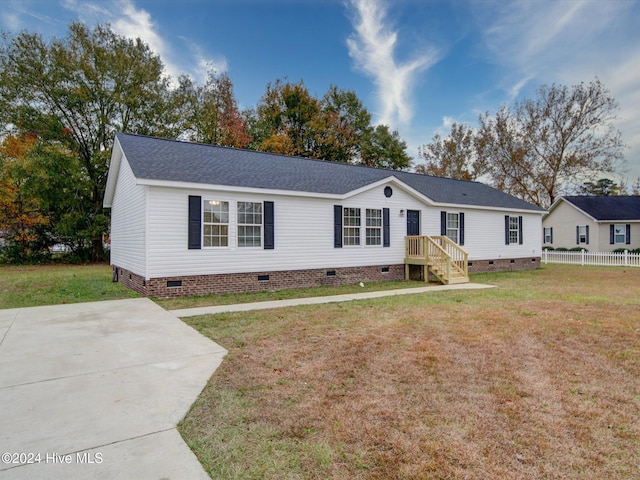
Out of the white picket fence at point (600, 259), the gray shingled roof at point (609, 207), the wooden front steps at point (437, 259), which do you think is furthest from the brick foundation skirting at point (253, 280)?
the gray shingled roof at point (609, 207)

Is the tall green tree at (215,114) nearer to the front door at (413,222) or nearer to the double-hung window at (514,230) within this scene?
the front door at (413,222)

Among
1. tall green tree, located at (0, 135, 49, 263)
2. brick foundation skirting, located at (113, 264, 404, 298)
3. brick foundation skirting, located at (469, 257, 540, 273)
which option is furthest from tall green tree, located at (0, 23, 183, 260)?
brick foundation skirting, located at (469, 257, 540, 273)

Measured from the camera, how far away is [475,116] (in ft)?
106

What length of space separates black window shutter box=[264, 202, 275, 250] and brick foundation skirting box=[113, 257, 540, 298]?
3.03 feet

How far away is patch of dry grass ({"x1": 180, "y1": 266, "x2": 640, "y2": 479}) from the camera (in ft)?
8.13

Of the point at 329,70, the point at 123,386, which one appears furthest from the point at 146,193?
the point at 329,70

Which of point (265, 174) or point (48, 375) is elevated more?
point (265, 174)

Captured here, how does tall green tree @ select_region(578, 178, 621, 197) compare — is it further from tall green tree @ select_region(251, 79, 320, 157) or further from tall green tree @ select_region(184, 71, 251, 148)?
tall green tree @ select_region(184, 71, 251, 148)

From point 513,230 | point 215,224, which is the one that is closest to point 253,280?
point 215,224

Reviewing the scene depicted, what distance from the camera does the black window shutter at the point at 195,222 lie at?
32.4 feet

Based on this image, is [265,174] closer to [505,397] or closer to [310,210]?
[310,210]

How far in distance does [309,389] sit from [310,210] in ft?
28.7

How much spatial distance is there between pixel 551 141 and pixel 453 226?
19362 millimetres

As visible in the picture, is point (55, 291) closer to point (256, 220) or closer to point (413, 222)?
point (256, 220)
